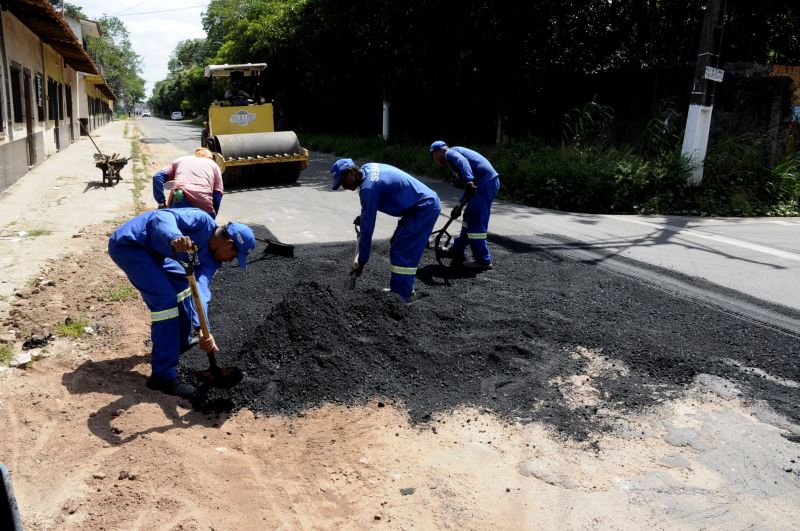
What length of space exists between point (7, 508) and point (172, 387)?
2.56 metres

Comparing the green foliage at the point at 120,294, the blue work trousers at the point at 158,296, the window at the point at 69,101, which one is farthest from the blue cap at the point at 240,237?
the window at the point at 69,101

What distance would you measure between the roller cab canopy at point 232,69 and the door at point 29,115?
402cm

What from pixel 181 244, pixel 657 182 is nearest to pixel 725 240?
pixel 657 182

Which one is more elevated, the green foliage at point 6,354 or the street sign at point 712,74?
the street sign at point 712,74

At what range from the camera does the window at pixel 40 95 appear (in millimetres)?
15509

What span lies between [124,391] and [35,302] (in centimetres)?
192

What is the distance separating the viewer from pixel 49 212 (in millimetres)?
9086

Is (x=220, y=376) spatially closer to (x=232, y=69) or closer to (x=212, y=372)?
(x=212, y=372)

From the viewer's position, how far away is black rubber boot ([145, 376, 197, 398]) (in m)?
3.88

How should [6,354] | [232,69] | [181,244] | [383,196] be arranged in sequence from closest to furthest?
[181,244] → [6,354] → [383,196] → [232,69]

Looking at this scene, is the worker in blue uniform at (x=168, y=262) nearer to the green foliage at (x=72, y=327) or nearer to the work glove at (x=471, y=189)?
the green foliage at (x=72, y=327)

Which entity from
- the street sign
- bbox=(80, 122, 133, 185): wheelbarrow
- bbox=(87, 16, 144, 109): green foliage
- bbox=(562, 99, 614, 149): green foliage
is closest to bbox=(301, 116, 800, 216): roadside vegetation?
bbox=(562, 99, 614, 149): green foliage

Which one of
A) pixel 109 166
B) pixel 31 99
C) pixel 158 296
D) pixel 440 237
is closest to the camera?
pixel 158 296

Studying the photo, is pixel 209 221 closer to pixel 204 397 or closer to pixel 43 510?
pixel 204 397
